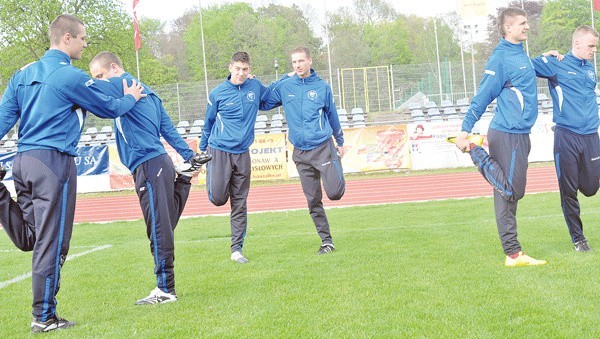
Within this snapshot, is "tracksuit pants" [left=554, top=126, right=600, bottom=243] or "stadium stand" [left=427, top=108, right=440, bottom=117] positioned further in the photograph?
"stadium stand" [left=427, top=108, right=440, bottom=117]

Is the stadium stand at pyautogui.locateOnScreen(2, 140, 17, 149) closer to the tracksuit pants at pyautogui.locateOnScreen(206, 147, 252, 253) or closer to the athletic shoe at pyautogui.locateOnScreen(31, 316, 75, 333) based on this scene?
the tracksuit pants at pyautogui.locateOnScreen(206, 147, 252, 253)

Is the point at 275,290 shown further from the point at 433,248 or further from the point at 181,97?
the point at 181,97

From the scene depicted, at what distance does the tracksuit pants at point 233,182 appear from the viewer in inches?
332

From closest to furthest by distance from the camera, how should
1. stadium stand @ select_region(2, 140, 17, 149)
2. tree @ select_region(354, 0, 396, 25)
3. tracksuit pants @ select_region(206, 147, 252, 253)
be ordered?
tracksuit pants @ select_region(206, 147, 252, 253) → stadium stand @ select_region(2, 140, 17, 149) → tree @ select_region(354, 0, 396, 25)

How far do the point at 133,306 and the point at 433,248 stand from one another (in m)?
3.42

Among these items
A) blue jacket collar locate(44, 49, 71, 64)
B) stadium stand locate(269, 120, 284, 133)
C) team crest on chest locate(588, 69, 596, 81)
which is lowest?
stadium stand locate(269, 120, 284, 133)

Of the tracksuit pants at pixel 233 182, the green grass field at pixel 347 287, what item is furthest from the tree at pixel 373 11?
the tracksuit pants at pixel 233 182

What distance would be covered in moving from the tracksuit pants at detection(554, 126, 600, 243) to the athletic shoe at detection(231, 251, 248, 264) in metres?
3.32

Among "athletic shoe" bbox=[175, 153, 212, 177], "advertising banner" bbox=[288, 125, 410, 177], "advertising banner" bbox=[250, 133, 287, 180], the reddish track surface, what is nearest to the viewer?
"athletic shoe" bbox=[175, 153, 212, 177]

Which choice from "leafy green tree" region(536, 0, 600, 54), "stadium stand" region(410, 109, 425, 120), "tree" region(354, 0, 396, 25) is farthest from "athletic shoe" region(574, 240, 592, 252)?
"tree" region(354, 0, 396, 25)

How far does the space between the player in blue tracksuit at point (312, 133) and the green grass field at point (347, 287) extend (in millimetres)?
632

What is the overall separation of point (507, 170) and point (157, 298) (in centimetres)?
322

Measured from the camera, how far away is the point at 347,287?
6133 mm

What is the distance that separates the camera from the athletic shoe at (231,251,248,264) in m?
8.05
